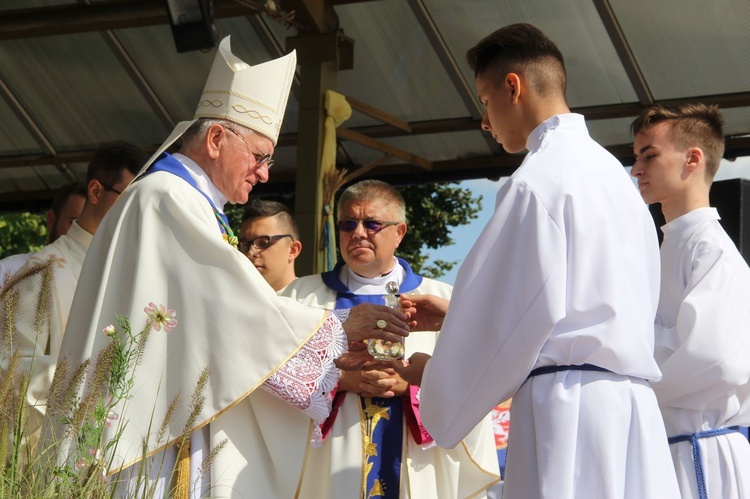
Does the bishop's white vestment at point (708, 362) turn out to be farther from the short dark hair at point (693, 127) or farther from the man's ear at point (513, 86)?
the man's ear at point (513, 86)

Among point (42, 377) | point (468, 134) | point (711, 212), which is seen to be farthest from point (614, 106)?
point (42, 377)

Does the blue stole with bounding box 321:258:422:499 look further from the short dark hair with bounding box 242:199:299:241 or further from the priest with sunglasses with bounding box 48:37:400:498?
the short dark hair with bounding box 242:199:299:241

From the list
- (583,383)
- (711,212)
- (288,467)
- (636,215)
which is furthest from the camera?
(711,212)

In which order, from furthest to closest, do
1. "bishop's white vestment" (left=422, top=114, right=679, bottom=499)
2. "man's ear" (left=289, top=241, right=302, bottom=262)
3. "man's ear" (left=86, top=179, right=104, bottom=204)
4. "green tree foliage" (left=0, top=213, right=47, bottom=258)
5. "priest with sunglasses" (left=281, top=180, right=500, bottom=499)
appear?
"green tree foliage" (left=0, top=213, right=47, bottom=258)
"man's ear" (left=289, top=241, right=302, bottom=262)
"man's ear" (left=86, top=179, right=104, bottom=204)
"priest with sunglasses" (left=281, top=180, right=500, bottom=499)
"bishop's white vestment" (left=422, top=114, right=679, bottom=499)

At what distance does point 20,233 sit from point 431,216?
7.13 m

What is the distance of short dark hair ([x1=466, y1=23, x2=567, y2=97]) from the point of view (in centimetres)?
333

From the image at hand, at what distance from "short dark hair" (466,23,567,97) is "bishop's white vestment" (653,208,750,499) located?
103cm

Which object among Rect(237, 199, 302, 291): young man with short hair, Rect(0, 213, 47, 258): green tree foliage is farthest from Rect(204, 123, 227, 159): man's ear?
Rect(0, 213, 47, 258): green tree foliage

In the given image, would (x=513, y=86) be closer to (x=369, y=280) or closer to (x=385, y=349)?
(x=385, y=349)

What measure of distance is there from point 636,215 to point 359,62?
223 inches

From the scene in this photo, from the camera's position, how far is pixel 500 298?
9.77 ft

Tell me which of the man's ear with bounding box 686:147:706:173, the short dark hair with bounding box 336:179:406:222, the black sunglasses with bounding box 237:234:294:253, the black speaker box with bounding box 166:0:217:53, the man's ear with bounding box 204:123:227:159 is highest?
the black speaker box with bounding box 166:0:217:53

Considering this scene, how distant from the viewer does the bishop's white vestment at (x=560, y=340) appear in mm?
2912

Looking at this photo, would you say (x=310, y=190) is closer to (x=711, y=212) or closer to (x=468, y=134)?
(x=468, y=134)
